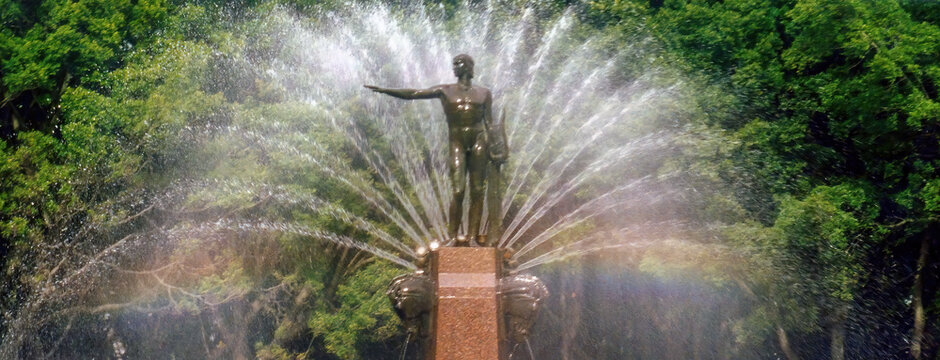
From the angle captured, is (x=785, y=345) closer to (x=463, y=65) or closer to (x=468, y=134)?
(x=468, y=134)

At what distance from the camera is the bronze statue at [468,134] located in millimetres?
10141

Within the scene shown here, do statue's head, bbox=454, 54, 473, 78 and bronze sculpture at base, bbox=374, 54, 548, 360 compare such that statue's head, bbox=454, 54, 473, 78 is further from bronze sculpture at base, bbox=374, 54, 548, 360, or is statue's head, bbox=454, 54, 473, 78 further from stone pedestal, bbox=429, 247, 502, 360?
stone pedestal, bbox=429, 247, 502, 360

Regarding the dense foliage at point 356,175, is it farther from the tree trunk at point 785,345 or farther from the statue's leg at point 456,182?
the statue's leg at point 456,182

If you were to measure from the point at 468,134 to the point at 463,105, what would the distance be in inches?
12.2

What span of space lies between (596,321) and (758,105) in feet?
27.8

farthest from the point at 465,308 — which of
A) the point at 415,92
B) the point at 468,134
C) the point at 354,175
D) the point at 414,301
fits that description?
the point at 354,175

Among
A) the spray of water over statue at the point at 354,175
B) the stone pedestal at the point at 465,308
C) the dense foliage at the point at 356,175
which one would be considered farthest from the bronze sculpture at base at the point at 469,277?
the dense foliage at the point at 356,175

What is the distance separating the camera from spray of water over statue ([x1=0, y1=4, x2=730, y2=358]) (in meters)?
21.5

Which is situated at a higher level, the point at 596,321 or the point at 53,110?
the point at 53,110

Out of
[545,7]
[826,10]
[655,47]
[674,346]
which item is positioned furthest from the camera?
[674,346]

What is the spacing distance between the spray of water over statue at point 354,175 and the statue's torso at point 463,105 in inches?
392

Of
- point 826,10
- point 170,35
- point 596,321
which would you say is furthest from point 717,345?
point 170,35

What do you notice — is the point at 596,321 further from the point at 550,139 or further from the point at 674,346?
the point at 550,139

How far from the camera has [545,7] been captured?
2450cm
